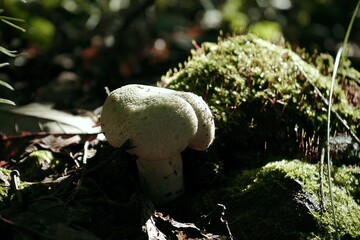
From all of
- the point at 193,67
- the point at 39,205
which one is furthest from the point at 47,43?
the point at 39,205

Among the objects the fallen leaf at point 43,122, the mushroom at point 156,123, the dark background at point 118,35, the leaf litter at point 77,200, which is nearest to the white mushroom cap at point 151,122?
the mushroom at point 156,123

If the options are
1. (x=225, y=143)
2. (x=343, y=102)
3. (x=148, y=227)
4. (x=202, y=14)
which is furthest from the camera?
(x=202, y=14)

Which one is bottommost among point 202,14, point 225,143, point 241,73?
point 202,14

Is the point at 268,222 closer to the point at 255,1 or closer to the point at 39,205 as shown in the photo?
the point at 39,205

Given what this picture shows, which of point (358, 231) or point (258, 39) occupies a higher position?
point (258, 39)

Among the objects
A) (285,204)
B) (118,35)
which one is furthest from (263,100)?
(118,35)

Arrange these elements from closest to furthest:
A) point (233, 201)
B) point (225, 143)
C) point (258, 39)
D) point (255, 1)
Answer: point (233, 201) → point (225, 143) → point (258, 39) → point (255, 1)

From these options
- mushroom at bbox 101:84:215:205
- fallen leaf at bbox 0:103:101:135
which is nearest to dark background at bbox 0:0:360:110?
fallen leaf at bbox 0:103:101:135

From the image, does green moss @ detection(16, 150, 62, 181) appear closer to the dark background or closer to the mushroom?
the mushroom
